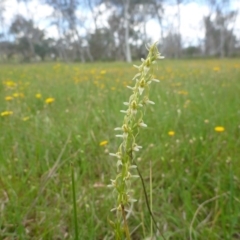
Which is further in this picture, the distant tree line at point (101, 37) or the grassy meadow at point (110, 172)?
the distant tree line at point (101, 37)

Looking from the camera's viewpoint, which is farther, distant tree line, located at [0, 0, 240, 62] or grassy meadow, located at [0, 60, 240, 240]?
distant tree line, located at [0, 0, 240, 62]

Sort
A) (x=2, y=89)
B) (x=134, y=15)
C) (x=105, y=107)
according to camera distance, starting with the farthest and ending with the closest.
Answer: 1. (x=134, y=15)
2. (x=2, y=89)
3. (x=105, y=107)

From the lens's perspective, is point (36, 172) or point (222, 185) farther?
point (36, 172)

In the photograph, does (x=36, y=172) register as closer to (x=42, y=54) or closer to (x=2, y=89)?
(x=2, y=89)

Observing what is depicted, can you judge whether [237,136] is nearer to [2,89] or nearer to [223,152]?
[223,152]

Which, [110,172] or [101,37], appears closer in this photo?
[110,172]

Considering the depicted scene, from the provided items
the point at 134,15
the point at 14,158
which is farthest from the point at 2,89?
the point at 134,15

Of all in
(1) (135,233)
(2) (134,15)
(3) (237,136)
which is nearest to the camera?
(1) (135,233)

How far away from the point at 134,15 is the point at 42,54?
408 inches

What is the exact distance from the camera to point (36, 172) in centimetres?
112

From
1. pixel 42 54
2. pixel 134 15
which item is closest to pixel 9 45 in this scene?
pixel 42 54

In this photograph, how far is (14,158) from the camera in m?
1.22

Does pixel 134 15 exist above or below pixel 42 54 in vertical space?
above

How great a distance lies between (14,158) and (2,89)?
1.72 m
